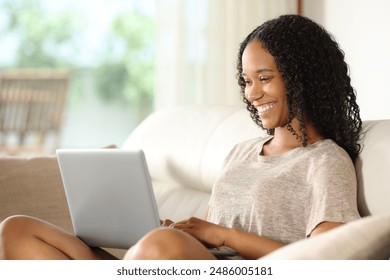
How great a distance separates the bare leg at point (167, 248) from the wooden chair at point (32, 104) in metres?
3.83

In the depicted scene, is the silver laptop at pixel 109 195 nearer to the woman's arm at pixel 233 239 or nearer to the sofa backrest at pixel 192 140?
the woman's arm at pixel 233 239

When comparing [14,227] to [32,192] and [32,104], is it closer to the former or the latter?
[32,192]

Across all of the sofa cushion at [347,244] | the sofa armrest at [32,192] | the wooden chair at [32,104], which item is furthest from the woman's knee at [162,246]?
the wooden chair at [32,104]

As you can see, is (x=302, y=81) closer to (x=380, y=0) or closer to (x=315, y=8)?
(x=380, y=0)

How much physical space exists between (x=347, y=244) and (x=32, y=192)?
152 centimetres

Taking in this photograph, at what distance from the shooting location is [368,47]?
10.7 feet

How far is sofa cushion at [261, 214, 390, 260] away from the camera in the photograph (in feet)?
3.77

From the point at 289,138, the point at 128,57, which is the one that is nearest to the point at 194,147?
the point at 289,138

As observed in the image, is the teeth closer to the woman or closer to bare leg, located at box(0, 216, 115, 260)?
the woman

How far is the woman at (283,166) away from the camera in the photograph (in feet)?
5.64

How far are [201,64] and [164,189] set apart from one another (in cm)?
173

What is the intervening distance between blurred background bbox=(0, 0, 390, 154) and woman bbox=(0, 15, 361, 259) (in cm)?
122
